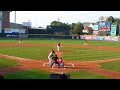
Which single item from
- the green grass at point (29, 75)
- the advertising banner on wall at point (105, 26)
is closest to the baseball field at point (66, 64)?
the green grass at point (29, 75)

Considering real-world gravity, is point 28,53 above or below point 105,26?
below

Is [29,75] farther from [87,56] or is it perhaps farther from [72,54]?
[72,54]

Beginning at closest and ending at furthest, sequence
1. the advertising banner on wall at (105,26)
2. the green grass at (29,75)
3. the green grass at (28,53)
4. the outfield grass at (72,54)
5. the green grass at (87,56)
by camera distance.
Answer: the green grass at (29,75) < the green grass at (87,56) < the outfield grass at (72,54) < the green grass at (28,53) < the advertising banner on wall at (105,26)

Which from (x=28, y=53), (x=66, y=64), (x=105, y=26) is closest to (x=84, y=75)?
(x=66, y=64)

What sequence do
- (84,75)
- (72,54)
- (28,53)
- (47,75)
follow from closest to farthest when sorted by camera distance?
(47,75)
(84,75)
(72,54)
(28,53)

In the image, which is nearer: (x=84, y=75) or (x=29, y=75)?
(x=29, y=75)

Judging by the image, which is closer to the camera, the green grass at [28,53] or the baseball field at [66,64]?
the baseball field at [66,64]

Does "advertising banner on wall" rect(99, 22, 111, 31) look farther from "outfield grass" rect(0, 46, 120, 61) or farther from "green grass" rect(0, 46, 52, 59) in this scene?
"green grass" rect(0, 46, 52, 59)

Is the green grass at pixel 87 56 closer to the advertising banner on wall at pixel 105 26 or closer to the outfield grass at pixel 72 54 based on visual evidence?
the outfield grass at pixel 72 54

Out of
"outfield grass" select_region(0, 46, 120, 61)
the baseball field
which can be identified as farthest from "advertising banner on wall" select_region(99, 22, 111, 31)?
the baseball field
